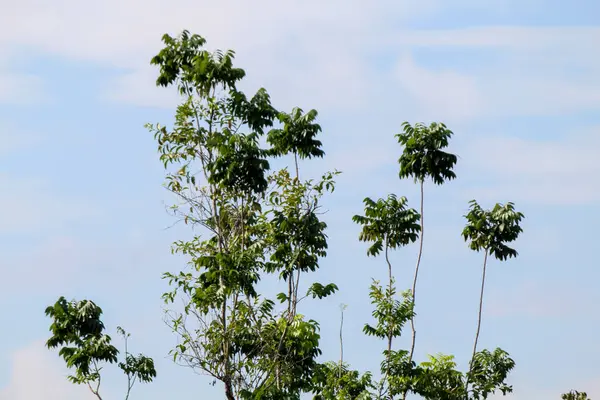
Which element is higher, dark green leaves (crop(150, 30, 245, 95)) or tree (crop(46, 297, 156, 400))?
dark green leaves (crop(150, 30, 245, 95))

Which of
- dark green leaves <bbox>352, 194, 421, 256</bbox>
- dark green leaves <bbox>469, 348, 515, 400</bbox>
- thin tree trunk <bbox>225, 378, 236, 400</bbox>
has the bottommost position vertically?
thin tree trunk <bbox>225, 378, 236, 400</bbox>

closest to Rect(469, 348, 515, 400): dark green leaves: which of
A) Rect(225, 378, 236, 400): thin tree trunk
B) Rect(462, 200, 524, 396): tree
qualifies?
Rect(462, 200, 524, 396): tree

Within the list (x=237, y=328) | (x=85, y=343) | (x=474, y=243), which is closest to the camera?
(x=237, y=328)

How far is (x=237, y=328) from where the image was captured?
23.1 meters

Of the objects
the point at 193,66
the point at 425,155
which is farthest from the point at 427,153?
the point at 193,66

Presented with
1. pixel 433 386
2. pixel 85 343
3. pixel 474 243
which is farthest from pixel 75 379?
pixel 474 243

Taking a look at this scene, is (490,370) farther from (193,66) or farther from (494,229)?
(193,66)

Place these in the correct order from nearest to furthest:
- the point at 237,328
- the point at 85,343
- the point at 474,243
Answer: the point at 237,328
the point at 85,343
the point at 474,243

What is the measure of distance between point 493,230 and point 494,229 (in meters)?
0.03

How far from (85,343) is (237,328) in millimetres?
4102

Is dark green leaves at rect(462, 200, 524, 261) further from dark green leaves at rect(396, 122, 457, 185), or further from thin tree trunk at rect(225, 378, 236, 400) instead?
thin tree trunk at rect(225, 378, 236, 400)

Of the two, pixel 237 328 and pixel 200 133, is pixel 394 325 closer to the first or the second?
pixel 237 328

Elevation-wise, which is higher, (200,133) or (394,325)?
(200,133)

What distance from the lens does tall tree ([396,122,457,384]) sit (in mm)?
27516
